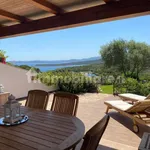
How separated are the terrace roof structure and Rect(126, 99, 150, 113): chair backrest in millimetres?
1760

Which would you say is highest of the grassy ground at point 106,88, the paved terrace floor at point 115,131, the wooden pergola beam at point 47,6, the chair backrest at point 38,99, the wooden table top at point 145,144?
the wooden pergola beam at point 47,6

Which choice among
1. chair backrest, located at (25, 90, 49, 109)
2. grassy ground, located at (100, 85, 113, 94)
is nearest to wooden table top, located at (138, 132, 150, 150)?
chair backrest, located at (25, 90, 49, 109)

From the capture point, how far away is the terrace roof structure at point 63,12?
2.48 metres

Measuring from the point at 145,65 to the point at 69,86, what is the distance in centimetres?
413

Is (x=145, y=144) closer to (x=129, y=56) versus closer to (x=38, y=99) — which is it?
(x=38, y=99)

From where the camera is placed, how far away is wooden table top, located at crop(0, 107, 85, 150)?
139 centimetres

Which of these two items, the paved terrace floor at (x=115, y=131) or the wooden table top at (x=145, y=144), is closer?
the wooden table top at (x=145, y=144)

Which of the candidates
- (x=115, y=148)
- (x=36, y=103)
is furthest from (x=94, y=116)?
(x=36, y=103)

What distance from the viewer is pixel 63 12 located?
3.07 m

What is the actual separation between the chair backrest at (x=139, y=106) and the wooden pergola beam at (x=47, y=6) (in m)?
2.32

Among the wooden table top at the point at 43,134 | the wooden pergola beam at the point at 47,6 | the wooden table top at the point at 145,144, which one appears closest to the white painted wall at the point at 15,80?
the wooden pergola beam at the point at 47,6

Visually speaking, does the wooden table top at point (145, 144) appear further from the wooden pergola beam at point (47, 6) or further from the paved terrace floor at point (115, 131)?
the wooden pergola beam at point (47, 6)

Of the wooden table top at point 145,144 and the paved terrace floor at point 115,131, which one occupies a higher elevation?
the wooden table top at point 145,144

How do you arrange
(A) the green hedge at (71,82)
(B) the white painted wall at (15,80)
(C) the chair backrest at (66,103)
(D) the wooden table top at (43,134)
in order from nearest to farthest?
(D) the wooden table top at (43,134) < (C) the chair backrest at (66,103) < (B) the white painted wall at (15,80) < (A) the green hedge at (71,82)
